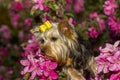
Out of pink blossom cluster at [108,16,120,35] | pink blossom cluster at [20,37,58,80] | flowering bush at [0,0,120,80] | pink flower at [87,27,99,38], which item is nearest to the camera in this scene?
flowering bush at [0,0,120,80]

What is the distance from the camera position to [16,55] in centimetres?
892

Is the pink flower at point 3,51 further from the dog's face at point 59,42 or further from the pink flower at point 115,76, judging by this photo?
the pink flower at point 115,76

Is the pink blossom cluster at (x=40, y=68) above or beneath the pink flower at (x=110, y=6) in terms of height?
beneath

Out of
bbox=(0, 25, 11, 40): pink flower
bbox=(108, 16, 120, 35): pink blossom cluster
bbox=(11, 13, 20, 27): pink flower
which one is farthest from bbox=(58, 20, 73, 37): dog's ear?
bbox=(0, 25, 11, 40): pink flower

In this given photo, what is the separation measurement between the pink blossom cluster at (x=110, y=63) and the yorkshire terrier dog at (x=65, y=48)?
54 centimetres

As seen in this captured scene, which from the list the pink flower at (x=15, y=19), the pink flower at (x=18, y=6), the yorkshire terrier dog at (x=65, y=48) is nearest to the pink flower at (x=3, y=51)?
the pink flower at (x=18, y=6)

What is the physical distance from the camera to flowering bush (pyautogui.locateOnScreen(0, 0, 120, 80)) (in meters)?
5.34

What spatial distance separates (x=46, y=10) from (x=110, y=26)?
1039mm

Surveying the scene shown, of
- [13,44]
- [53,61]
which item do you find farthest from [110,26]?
[13,44]

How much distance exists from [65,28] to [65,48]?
22cm

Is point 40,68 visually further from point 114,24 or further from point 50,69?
point 114,24

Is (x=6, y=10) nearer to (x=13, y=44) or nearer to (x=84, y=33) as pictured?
(x=13, y=44)

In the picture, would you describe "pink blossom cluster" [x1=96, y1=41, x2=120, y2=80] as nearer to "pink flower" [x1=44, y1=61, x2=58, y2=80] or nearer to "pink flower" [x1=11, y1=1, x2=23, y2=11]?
"pink flower" [x1=44, y1=61, x2=58, y2=80]

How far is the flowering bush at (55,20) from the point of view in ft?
17.5
